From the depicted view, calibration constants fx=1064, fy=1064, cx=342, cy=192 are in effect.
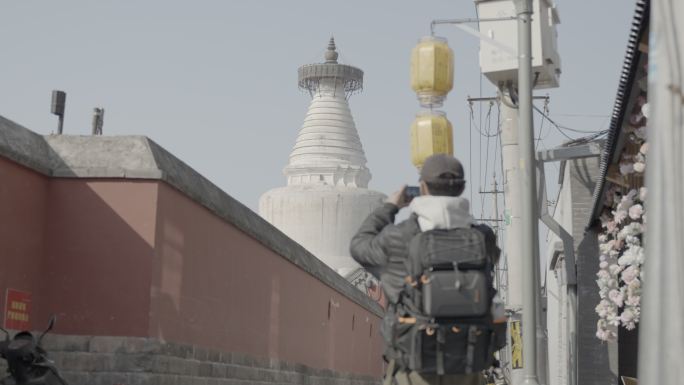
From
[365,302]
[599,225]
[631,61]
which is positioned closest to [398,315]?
[631,61]

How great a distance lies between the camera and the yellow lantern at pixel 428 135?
15188mm

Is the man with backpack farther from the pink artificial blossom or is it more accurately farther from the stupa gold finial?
the stupa gold finial

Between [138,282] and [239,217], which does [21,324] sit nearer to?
[138,282]

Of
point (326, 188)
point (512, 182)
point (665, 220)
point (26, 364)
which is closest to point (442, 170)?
point (665, 220)

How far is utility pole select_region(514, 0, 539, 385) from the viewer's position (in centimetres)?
1038

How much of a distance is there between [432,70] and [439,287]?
35.1 feet

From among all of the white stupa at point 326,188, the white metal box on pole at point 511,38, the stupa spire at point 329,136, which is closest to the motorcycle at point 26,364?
the white metal box on pole at point 511,38

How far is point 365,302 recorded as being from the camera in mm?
25781

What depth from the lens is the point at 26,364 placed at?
8.22m

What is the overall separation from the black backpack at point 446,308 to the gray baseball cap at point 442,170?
1.06 feet

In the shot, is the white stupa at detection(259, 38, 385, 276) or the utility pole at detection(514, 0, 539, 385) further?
the white stupa at detection(259, 38, 385, 276)

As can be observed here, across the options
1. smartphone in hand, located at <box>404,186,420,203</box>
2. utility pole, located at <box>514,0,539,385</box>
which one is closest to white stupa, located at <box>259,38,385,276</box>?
utility pole, located at <box>514,0,539,385</box>

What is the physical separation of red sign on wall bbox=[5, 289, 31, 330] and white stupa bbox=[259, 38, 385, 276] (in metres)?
38.4

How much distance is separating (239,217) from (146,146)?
319 centimetres
